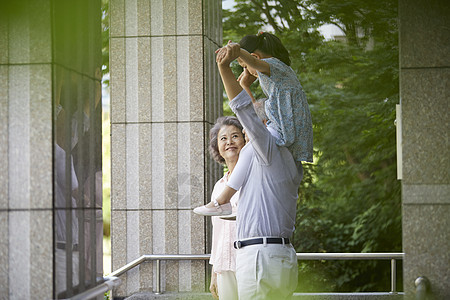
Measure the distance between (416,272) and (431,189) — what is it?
375 millimetres

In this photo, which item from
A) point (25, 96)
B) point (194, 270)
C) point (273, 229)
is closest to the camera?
point (25, 96)

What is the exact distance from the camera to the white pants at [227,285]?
4852 millimetres

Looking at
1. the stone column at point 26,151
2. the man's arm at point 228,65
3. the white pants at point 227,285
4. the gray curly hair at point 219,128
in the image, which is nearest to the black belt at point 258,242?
the man's arm at point 228,65

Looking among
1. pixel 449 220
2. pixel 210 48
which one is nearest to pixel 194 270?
pixel 210 48

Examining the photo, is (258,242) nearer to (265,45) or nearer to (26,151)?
(265,45)

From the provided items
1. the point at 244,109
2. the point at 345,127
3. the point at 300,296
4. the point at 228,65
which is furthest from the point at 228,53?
the point at 345,127

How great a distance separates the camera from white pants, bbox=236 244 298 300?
134 inches

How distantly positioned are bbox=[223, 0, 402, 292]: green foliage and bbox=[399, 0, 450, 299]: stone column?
6.98 meters

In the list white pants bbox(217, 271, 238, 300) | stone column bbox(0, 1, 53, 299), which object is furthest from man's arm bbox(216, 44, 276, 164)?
white pants bbox(217, 271, 238, 300)

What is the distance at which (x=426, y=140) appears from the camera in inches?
124

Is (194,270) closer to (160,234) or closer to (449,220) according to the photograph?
(160,234)

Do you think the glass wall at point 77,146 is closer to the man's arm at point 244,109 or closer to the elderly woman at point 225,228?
the man's arm at point 244,109

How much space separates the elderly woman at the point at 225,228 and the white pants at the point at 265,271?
4.20 feet

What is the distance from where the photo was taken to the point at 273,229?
343cm
